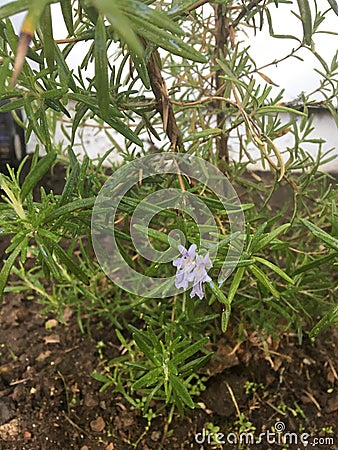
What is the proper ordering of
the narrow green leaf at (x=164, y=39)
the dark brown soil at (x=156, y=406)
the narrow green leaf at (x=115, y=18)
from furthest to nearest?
the dark brown soil at (x=156, y=406) → the narrow green leaf at (x=164, y=39) → the narrow green leaf at (x=115, y=18)

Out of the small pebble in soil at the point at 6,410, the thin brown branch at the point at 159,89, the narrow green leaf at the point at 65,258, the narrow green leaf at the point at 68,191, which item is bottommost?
the small pebble in soil at the point at 6,410

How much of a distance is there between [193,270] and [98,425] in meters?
0.53

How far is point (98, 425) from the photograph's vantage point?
102 cm

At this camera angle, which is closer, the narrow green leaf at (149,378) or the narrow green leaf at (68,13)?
the narrow green leaf at (68,13)

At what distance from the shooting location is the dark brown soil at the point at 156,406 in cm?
99

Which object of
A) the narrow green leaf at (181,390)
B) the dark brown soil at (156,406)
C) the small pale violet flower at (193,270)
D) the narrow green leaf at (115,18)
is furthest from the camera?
the dark brown soil at (156,406)

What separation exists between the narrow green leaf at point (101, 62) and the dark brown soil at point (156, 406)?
661 millimetres

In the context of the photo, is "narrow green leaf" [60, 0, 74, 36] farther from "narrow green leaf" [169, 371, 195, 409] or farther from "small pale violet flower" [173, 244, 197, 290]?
"narrow green leaf" [169, 371, 195, 409]

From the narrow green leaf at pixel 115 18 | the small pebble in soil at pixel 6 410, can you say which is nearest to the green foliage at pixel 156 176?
the narrow green leaf at pixel 115 18

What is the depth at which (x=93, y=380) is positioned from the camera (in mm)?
1094

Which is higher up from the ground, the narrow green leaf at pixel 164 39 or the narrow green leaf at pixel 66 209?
the narrow green leaf at pixel 164 39

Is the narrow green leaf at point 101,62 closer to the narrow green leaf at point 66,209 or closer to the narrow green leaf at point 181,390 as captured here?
the narrow green leaf at point 66,209

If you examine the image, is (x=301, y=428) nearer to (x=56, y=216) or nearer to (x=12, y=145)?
(x=56, y=216)

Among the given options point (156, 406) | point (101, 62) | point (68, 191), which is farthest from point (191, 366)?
point (101, 62)
